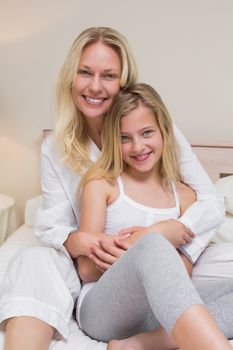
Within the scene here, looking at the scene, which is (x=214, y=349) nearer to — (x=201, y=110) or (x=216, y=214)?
(x=216, y=214)

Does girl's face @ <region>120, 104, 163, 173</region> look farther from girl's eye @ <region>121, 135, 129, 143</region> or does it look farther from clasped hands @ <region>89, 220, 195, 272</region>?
clasped hands @ <region>89, 220, 195, 272</region>

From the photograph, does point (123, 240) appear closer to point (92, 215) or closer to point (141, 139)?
point (92, 215)

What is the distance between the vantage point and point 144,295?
0.78 meters

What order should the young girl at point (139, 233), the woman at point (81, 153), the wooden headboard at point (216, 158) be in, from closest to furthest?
the young girl at point (139, 233), the woman at point (81, 153), the wooden headboard at point (216, 158)

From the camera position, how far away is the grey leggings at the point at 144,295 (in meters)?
0.68

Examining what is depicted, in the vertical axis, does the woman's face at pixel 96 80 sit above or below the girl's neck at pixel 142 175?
above

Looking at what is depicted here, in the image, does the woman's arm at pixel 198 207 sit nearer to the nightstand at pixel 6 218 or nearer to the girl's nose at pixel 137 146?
the girl's nose at pixel 137 146

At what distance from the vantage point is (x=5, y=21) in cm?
203

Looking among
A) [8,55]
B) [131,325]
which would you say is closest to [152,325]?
[131,325]

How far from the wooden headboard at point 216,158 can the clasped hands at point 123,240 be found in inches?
30.9

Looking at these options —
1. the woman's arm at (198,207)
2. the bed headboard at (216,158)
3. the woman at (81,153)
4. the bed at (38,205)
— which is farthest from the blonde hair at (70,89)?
the bed headboard at (216,158)

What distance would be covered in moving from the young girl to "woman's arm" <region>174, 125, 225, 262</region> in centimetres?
3

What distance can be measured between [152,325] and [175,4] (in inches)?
57.3

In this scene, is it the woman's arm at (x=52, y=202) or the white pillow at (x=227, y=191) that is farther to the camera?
the white pillow at (x=227, y=191)
